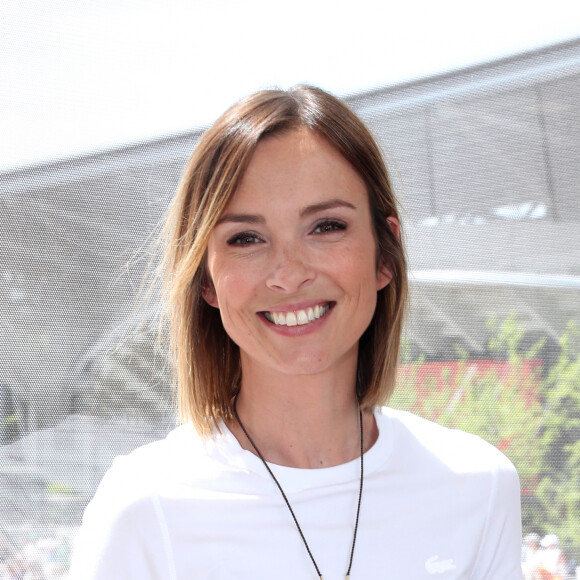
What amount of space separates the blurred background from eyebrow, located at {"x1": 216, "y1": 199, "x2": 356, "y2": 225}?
0.47 meters

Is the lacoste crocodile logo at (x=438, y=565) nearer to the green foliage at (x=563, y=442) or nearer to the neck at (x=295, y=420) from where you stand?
the neck at (x=295, y=420)

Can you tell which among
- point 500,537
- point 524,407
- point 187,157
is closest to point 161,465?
point 500,537

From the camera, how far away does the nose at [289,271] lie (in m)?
1.19

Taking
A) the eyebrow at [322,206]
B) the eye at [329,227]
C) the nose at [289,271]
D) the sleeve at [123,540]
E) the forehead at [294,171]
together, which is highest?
the forehead at [294,171]

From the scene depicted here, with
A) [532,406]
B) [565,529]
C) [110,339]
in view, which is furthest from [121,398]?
[565,529]

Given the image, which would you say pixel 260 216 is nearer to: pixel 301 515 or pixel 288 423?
pixel 288 423

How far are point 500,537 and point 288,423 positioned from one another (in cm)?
39

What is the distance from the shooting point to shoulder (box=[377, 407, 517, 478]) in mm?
1383

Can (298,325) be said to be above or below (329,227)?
below

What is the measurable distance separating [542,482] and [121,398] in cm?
91

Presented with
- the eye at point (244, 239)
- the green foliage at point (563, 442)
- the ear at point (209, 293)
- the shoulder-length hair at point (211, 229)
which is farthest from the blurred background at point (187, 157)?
the eye at point (244, 239)

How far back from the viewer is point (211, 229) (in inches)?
49.1

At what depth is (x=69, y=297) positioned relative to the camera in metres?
1.66

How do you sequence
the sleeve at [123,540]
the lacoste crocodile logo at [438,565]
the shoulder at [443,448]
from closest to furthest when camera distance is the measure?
the sleeve at [123,540], the lacoste crocodile logo at [438,565], the shoulder at [443,448]
